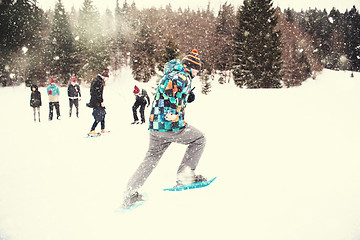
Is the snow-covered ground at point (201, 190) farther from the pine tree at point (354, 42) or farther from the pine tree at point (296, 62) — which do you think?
the pine tree at point (354, 42)

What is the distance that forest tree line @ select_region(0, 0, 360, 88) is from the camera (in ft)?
93.2

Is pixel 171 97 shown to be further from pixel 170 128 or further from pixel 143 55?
pixel 143 55

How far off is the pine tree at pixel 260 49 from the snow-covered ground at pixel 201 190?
23447 millimetres

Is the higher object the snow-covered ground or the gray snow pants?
the gray snow pants

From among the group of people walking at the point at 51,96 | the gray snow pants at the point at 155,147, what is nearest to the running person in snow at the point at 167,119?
the gray snow pants at the point at 155,147

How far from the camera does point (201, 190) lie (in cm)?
312

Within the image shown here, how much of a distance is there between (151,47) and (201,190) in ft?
136

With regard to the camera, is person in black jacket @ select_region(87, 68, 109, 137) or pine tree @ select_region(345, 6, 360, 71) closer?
person in black jacket @ select_region(87, 68, 109, 137)

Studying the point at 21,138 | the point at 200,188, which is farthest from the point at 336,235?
the point at 21,138

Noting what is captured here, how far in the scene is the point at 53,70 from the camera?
37.5m

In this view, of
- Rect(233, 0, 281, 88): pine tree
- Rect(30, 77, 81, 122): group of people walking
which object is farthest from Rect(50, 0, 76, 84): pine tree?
Rect(30, 77, 81, 122): group of people walking

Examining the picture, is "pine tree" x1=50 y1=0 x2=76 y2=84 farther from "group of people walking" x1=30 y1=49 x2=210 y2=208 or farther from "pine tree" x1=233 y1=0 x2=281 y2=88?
"group of people walking" x1=30 y1=49 x2=210 y2=208

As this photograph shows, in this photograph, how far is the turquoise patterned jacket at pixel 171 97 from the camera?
2.59 meters

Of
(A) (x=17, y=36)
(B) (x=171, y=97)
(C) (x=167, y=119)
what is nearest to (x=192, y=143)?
(C) (x=167, y=119)
